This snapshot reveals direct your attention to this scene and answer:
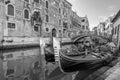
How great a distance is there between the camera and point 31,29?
17.8 metres

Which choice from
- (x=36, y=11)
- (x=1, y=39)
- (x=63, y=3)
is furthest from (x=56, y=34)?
(x=1, y=39)

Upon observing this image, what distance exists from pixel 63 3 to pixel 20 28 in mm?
17297

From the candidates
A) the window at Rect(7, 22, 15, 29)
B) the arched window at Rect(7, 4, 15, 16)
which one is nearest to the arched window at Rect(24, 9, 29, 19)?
the arched window at Rect(7, 4, 15, 16)

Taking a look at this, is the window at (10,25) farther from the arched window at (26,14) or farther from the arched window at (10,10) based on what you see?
the arched window at (26,14)

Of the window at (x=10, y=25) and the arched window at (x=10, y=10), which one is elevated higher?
the arched window at (x=10, y=10)

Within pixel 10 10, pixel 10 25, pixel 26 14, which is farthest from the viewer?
pixel 26 14

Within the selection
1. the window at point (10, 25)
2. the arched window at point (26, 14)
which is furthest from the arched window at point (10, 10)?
the arched window at point (26, 14)

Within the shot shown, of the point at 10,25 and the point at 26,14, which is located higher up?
the point at 26,14

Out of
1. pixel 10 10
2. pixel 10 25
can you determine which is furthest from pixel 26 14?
pixel 10 25

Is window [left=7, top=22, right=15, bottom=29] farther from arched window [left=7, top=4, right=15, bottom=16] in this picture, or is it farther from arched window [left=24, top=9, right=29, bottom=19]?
arched window [left=24, top=9, right=29, bottom=19]

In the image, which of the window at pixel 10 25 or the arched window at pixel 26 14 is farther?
the arched window at pixel 26 14

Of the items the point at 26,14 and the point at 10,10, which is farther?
the point at 26,14

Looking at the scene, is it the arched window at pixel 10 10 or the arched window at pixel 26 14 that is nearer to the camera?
the arched window at pixel 10 10

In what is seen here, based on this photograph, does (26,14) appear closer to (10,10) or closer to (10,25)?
(10,10)
